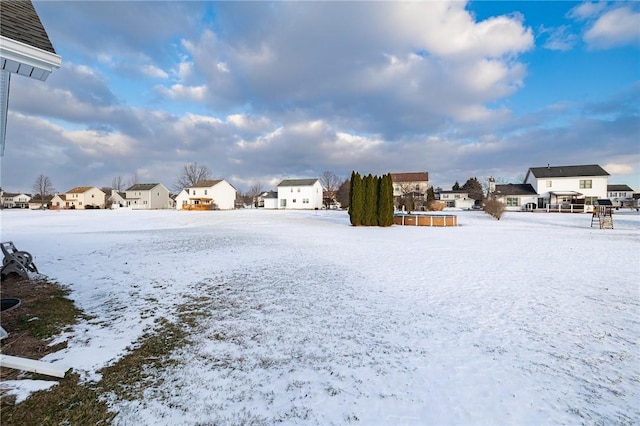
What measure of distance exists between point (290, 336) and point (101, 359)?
262cm

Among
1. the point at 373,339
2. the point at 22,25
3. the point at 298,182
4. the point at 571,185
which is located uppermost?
the point at 298,182

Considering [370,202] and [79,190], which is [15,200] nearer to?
[79,190]

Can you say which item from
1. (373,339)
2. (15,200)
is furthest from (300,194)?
(15,200)

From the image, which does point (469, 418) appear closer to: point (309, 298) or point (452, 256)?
point (309, 298)

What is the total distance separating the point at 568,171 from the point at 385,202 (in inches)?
1854

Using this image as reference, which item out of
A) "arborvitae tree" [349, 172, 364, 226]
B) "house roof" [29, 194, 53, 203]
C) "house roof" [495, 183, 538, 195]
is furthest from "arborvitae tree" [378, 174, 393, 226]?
"house roof" [29, 194, 53, 203]

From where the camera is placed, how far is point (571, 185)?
→ 4991 centimetres

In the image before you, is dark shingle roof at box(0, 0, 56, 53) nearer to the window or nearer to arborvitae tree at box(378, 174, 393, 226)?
arborvitae tree at box(378, 174, 393, 226)

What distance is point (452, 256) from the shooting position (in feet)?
37.2

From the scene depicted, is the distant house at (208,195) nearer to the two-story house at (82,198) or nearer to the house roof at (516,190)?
the two-story house at (82,198)

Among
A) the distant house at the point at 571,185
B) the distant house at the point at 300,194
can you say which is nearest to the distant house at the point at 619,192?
the distant house at the point at 571,185

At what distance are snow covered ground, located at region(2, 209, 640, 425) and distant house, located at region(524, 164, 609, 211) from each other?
1926 inches

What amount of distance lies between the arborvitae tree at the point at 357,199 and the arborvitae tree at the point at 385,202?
1.45 metres

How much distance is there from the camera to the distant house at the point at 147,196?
70.5 metres
